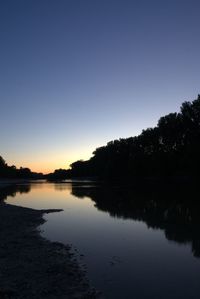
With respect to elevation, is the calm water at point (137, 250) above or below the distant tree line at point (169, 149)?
below

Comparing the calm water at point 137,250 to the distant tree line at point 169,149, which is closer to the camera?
the calm water at point 137,250

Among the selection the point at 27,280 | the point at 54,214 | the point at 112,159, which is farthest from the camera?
the point at 112,159

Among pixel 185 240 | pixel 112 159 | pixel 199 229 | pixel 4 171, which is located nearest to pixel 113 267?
pixel 185 240

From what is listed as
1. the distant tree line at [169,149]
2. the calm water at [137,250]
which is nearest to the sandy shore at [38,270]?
the calm water at [137,250]

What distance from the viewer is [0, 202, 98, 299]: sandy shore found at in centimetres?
1125

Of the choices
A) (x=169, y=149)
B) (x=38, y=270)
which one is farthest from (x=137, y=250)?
(x=169, y=149)

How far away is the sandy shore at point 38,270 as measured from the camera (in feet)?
36.9

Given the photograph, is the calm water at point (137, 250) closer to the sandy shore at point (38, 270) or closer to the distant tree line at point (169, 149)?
the sandy shore at point (38, 270)

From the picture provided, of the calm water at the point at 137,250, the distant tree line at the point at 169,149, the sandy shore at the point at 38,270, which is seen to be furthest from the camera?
the distant tree line at the point at 169,149

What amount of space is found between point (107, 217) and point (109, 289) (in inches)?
755

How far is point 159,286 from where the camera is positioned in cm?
1231

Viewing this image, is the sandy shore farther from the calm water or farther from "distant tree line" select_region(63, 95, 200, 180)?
"distant tree line" select_region(63, 95, 200, 180)

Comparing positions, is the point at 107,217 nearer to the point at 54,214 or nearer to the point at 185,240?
the point at 54,214

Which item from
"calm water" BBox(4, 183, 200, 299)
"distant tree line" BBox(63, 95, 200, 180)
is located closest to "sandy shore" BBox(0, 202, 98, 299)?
"calm water" BBox(4, 183, 200, 299)
